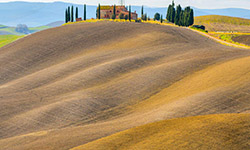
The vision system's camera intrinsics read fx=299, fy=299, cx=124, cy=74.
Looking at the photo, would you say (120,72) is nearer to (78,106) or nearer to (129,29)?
(78,106)

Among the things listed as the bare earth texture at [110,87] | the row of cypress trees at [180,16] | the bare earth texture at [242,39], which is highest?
the row of cypress trees at [180,16]

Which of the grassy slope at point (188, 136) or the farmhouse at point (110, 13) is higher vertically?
the farmhouse at point (110, 13)

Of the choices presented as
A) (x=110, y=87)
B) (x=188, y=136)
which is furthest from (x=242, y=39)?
(x=188, y=136)

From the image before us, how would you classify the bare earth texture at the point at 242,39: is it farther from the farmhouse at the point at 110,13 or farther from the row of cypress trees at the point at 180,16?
the farmhouse at the point at 110,13

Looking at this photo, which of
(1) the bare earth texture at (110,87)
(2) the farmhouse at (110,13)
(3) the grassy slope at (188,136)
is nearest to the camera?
(3) the grassy slope at (188,136)

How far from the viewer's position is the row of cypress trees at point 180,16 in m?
118

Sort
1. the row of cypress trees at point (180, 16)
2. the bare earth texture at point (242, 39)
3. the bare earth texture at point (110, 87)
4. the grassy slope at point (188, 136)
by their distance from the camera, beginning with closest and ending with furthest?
the grassy slope at point (188, 136)
the bare earth texture at point (110, 87)
the bare earth texture at point (242, 39)
the row of cypress trees at point (180, 16)

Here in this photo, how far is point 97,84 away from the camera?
52500 millimetres

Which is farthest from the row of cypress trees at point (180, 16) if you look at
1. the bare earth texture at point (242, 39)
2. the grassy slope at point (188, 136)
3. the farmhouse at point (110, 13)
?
the grassy slope at point (188, 136)

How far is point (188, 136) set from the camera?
2616 cm

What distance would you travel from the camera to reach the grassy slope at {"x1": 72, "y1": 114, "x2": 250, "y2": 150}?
24984 mm

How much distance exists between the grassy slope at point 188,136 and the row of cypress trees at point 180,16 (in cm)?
9266

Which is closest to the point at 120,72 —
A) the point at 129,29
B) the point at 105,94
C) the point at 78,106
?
the point at 105,94

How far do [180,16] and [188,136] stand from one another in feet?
322
